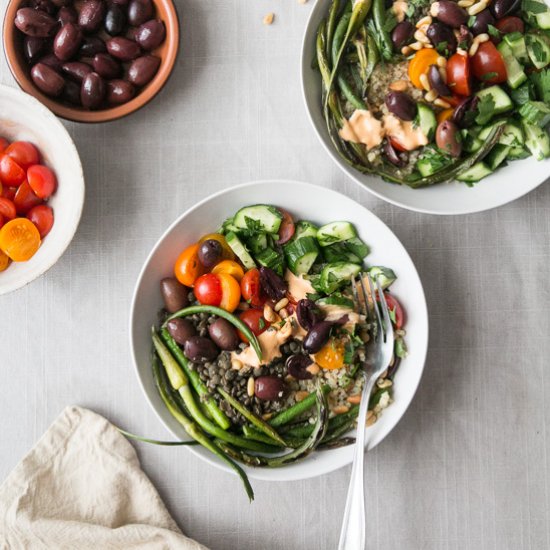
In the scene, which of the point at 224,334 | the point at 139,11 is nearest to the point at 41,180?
the point at 139,11

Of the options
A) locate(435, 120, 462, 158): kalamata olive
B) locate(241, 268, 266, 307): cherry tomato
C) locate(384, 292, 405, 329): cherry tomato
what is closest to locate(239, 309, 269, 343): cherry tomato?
locate(241, 268, 266, 307): cherry tomato

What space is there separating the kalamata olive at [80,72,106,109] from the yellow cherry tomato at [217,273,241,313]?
1.64ft

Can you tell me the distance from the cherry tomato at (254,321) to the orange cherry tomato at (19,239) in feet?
1.69

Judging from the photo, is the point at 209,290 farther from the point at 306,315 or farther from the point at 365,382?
the point at 365,382

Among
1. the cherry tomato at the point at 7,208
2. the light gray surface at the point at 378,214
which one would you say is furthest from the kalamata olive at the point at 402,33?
the cherry tomato at the point at 7,208

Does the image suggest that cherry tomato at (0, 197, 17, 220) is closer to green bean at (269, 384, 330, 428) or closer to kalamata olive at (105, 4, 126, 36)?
kalamata olive at (105, 4, 126, 36)

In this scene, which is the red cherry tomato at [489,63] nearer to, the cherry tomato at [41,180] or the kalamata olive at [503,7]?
the kalamata olive at [503,7]

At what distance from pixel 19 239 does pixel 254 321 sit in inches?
22.5

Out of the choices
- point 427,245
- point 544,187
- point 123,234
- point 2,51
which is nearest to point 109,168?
point 123,234

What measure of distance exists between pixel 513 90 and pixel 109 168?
0.97 m

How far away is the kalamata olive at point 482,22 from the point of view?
146 centimetres

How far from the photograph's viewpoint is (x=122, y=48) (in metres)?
1.55

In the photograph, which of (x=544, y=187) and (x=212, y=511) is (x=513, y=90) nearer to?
(x=544, y=187)

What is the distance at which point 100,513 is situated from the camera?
1.67 m
